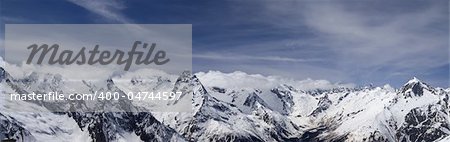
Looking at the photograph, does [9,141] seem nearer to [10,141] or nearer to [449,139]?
[10,141]

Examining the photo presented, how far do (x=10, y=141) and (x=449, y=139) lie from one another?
16169 centimetres

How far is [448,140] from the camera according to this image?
18700 cm

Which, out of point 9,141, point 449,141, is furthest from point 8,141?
point 449,141

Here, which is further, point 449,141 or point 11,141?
point 449,141

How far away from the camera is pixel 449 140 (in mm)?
185125

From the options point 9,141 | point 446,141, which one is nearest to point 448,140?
point 446,141

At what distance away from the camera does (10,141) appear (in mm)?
48812

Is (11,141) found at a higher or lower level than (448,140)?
lower

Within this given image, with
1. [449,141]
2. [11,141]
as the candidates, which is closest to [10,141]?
[11,141]

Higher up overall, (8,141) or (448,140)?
(448,140)

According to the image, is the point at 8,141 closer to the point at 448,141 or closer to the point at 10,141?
the point at 10,141

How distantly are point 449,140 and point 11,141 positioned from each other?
158165mm

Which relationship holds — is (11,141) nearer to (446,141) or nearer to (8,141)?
(8,141)

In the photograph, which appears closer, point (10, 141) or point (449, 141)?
point (10, 141)
